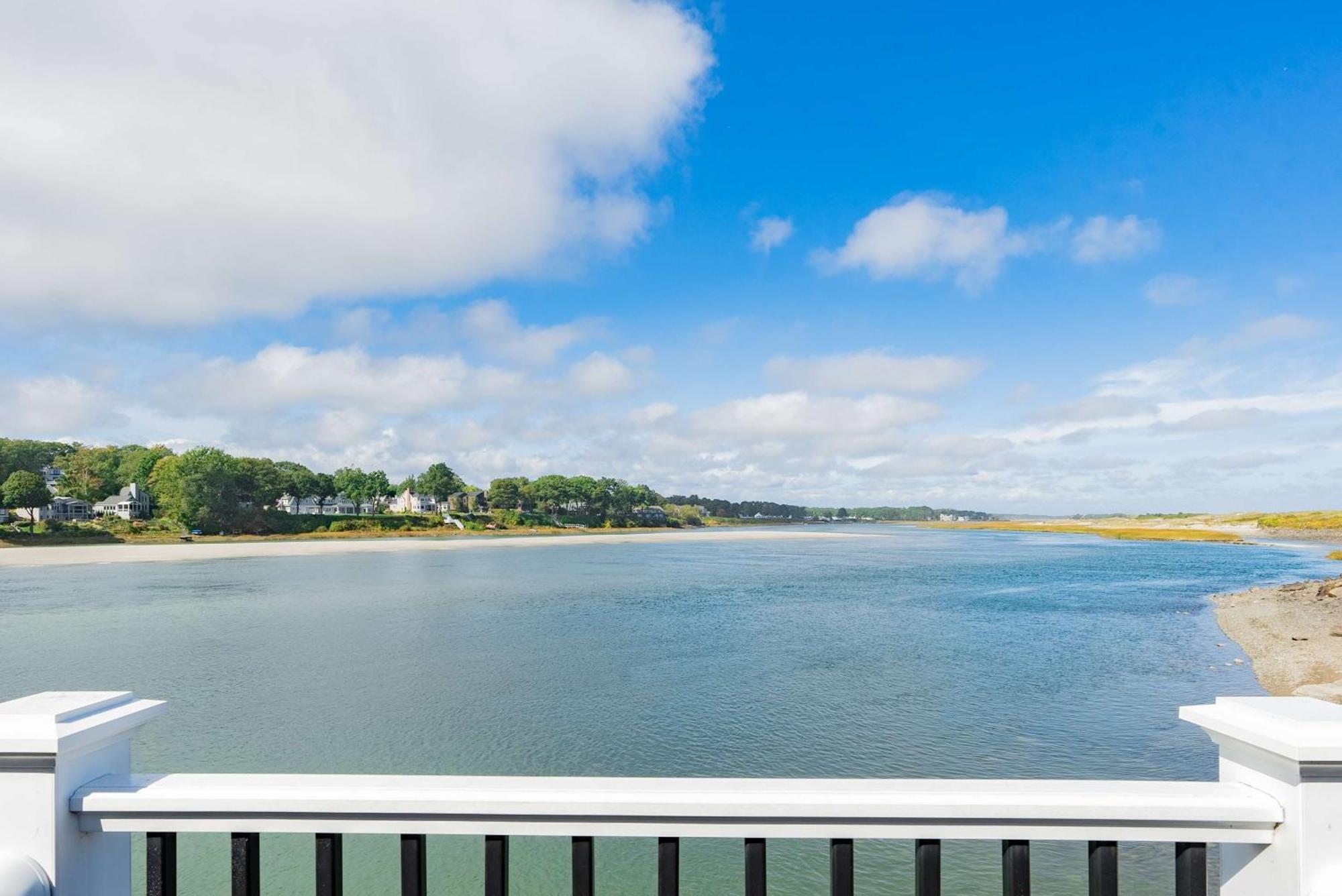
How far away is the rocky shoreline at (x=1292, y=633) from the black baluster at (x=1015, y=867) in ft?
44.1

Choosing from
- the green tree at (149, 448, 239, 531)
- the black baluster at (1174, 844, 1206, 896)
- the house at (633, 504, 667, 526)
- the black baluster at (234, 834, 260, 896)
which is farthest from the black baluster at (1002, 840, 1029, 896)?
the house at (633, 504, 667, 526)

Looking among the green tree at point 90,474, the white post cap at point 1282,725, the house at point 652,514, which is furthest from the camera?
the house at point 652,514

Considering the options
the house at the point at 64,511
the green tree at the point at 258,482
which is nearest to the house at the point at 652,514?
the green tree at the point at 258,482

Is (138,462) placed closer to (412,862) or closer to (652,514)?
(652,514)

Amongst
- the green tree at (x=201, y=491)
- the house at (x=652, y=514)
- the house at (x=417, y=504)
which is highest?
the green tree at (x=201, y=491)

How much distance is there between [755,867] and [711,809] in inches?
9.5

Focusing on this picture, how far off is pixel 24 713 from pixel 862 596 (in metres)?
33.7

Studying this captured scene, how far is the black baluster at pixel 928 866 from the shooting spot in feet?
5.74

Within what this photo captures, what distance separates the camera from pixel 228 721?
43.0 ft

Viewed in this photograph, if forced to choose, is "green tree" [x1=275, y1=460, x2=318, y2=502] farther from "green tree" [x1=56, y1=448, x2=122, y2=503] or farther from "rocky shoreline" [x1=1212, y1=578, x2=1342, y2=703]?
"rocky shoreline" [x1=1212, y1=578, x2=1342, y2=703]

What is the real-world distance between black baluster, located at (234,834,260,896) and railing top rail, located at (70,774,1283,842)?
3.4 inches

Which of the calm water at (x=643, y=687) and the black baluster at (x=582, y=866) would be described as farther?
the calm water at (x=643, y=687)

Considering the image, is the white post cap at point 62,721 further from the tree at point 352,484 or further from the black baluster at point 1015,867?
the tree at point 352,484

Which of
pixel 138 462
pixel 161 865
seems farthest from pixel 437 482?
pixel 161 865
